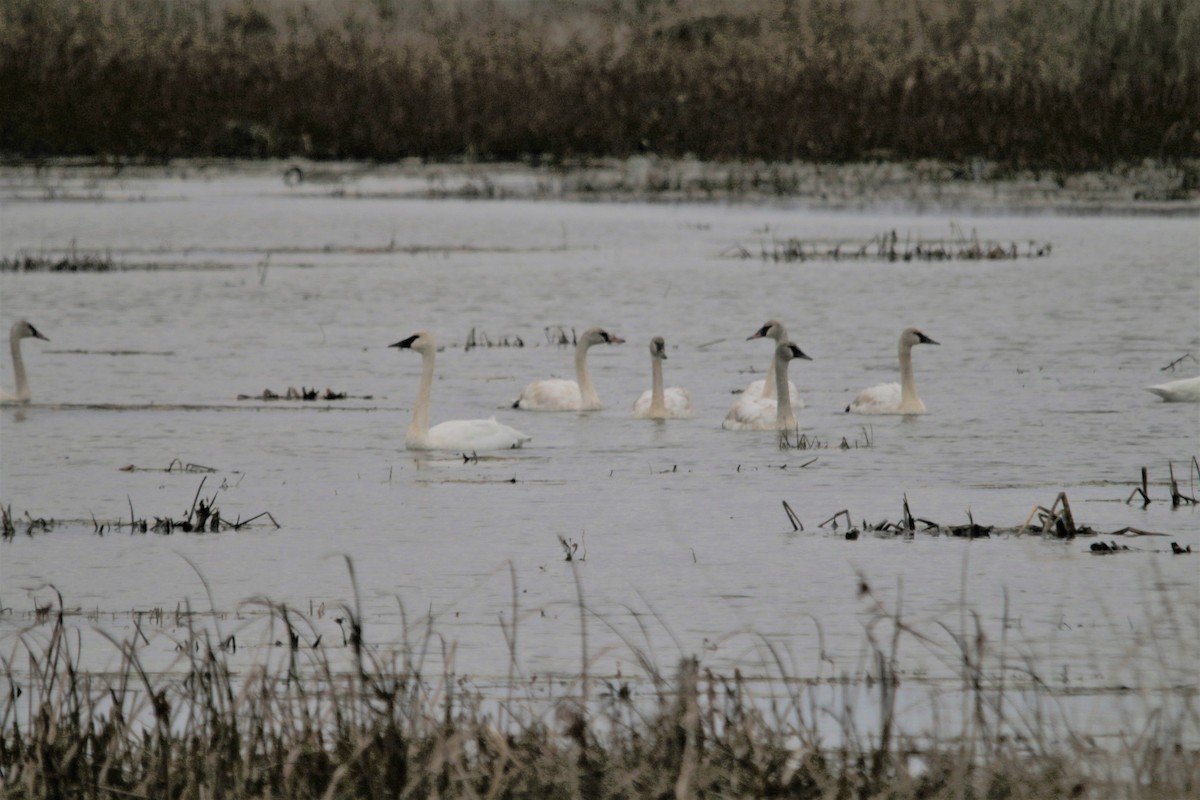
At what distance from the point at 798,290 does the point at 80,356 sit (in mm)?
6419

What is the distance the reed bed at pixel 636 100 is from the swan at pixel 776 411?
17391 mm

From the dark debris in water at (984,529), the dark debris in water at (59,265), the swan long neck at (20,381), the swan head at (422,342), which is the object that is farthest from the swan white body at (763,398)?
the dark debris in water at (59,265)

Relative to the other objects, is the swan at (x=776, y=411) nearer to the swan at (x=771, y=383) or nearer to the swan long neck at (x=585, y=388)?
the swan at (x=771, y=383)

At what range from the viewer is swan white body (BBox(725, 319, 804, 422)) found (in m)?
10.8

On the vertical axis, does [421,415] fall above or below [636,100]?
below

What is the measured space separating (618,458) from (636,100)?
22.9m

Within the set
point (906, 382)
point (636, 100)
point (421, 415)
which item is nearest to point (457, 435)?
point (421, 415)

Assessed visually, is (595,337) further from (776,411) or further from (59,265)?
(59,265)

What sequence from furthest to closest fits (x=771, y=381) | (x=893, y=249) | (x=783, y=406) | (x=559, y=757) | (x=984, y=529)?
(x=893, y=249), (x=771, y=381), (x=783, y=406), (x=984, y=529), (x=559, y=757)

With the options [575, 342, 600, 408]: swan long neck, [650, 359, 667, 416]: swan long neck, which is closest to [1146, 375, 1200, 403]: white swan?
[650, 359, 667, 416]: swan long neck

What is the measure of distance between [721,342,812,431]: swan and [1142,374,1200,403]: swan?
1955 mm

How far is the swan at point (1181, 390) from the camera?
11359 mm

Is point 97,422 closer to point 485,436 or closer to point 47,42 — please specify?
point 485,436

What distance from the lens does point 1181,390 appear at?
11.4 meters
